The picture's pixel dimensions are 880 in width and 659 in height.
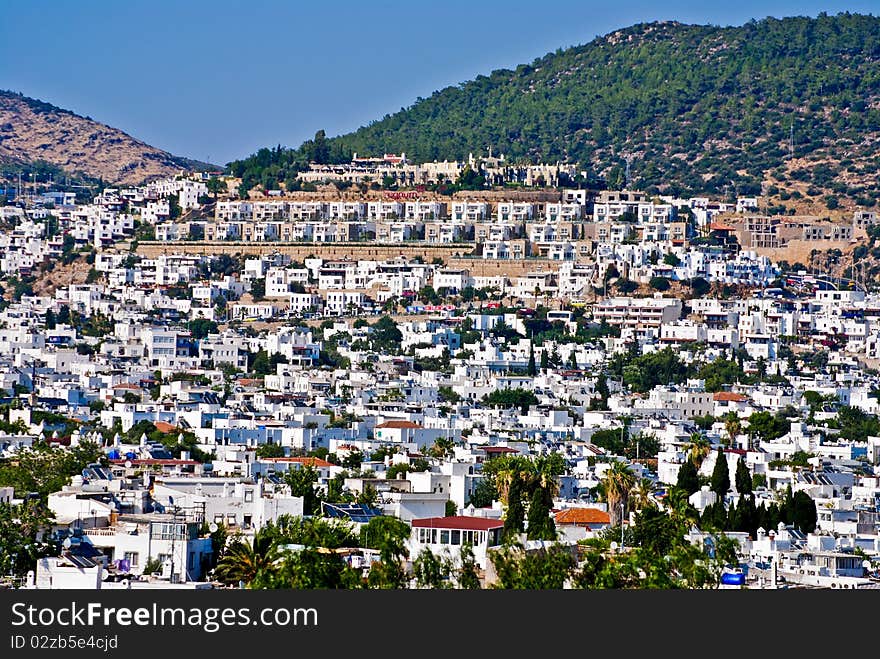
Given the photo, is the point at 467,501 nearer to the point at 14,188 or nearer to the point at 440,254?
the point at 440,254

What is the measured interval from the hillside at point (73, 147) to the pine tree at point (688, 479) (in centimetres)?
11123

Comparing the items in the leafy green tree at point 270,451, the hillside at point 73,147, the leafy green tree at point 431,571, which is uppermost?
the hillside at point 73,147

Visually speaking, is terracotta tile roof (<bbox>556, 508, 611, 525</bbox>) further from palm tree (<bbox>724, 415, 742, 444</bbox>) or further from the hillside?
the hillside

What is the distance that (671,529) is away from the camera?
117 ft

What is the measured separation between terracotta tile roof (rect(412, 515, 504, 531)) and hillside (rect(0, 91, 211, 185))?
12135 centimetres

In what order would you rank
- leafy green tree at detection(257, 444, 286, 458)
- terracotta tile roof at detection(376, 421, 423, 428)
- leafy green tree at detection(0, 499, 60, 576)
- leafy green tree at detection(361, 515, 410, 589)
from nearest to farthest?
1. leafy green tree at detection(361, 515, 410, 589)
2. leafy green tree at detection(0, 499, 60, 576)
3. leafy green tree at detection(257, 444, 286, 458)
4. terracotta tile roof at detection(376, 421, 423, 428)

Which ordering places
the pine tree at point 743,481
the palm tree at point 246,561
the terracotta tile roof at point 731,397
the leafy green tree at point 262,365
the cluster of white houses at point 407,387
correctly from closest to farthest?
the palm tree at point 246,561 → the cluster of white houses at point 407,387 → the pine tree at point 743,481 → the terracotta tile roof at point 731,397 → the leafy green tree at point 262,365

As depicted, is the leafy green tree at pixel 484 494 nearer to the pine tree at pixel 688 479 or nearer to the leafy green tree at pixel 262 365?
the pine tree at pixel 688 479

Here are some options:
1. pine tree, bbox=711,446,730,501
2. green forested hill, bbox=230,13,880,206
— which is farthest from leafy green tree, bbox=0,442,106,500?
green forested hill, bbox=230,13,880,206

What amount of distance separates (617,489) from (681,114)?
9781 cm

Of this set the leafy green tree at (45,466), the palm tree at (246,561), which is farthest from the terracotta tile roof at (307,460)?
the palm tree at (246,561)

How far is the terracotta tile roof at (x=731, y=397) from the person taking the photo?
68.5 m

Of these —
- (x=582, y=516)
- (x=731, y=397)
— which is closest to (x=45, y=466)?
(x=582, y=516)

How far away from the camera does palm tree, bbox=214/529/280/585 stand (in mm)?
30734
